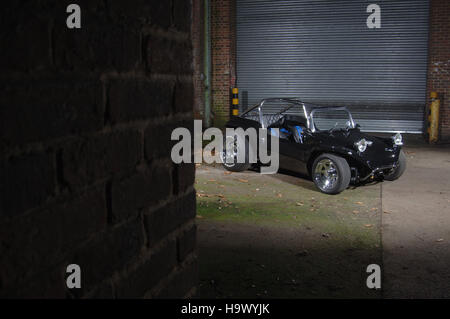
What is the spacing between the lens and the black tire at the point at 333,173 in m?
7.93

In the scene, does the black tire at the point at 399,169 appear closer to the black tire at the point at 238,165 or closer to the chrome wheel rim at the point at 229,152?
the black tire at the point at 238,165

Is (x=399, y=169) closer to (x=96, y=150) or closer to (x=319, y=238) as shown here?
(x=319, y=238)

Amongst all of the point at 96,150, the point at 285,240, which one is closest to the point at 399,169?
the point at 285,240

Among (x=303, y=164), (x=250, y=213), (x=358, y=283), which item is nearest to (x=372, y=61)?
(x=303, y=164)

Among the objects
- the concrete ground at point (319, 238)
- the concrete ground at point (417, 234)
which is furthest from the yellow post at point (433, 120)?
the concrete ground at point (319, 238)

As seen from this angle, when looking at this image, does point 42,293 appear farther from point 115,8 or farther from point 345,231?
point 345,231

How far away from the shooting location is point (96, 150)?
1.15 meters

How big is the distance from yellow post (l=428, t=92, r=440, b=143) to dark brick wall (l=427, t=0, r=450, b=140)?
74 cm

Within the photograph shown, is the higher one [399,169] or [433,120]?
[433,120]

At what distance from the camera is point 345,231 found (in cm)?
640

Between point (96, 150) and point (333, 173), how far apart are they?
7315mm

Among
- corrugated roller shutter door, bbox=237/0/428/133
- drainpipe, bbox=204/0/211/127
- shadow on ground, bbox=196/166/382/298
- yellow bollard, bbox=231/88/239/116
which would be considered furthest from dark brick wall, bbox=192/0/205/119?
shadow on ground, bbox=196/166/382/298

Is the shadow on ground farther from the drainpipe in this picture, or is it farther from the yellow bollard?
the drainpipe

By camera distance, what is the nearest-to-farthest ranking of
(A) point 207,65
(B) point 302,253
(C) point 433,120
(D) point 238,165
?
1. (B) point 302,253
2. (D) point 238,165
3. (C) point 433,120
4. (A) point 207,65
